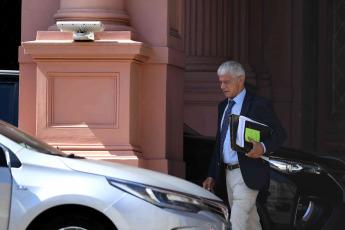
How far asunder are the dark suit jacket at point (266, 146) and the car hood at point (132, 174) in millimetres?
652

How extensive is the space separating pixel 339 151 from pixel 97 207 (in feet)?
39.0

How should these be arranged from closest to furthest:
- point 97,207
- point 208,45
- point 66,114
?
1. point 97,207
2. point 66,114
3. point 208,45

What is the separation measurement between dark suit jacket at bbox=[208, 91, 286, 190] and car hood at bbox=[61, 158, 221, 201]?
2.14 ft

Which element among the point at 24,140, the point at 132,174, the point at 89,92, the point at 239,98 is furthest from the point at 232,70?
the point at 89,92

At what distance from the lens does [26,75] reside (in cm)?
1202

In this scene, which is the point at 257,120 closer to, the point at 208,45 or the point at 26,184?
the point at 26,184

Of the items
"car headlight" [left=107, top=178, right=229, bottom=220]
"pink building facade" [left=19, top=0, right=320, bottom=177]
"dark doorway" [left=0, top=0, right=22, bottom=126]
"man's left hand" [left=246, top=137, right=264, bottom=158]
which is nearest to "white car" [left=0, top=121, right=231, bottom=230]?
"car headlight" [left=107, top=178, right=229, bottom=220]

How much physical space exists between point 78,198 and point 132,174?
0.56 meters

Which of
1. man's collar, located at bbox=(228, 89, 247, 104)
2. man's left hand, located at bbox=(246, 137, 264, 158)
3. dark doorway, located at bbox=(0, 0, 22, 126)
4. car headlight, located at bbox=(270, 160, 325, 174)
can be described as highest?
dark doorway, located at bbox=(0, 0, 22, 126)

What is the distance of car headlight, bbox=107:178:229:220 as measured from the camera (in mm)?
7758

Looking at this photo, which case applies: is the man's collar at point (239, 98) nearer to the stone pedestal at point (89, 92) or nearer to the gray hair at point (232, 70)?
the gray hair at point (232, 70)

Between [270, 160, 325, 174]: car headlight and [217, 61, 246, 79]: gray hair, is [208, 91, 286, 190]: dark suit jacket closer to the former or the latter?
[217, 61, 246, 79]: gray hair

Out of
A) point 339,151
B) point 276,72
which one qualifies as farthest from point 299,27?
point 339,151

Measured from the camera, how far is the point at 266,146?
29.2 ft
